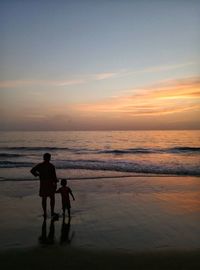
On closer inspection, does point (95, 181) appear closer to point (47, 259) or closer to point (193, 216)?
point (193, 216)

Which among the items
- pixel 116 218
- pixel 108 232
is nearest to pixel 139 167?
pixel 116 218

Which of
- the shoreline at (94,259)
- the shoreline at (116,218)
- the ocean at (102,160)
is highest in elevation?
the shoreline at (94,259)

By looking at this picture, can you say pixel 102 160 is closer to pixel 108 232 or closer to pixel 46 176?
pixel 46 176

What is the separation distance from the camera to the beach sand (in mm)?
5207

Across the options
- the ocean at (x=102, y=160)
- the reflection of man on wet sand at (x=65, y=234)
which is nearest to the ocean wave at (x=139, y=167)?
the ocean at (x=102, y=160)

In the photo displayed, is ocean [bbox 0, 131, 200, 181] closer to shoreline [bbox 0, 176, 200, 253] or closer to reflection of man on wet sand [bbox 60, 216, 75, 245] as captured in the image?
shoreline [bbox 0, 176, 200, 253]

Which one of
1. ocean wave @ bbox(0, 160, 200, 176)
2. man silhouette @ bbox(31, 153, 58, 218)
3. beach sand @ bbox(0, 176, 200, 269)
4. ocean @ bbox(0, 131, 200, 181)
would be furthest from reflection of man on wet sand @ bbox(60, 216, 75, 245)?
ocean wave @ bbox(0, 160, 200, 176)

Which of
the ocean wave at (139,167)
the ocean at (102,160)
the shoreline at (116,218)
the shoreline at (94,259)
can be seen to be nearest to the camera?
the shoreline at (94,259)

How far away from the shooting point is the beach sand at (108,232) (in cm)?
521

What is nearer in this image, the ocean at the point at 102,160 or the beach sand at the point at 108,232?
the beach sand at the point at 108,232

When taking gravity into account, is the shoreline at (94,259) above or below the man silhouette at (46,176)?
below

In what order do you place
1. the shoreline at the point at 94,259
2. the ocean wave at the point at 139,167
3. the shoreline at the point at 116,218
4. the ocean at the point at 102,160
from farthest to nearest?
1. the ocean wave at the point at 139,167
2. the ocean at the point at 102,160
3. the shoreline at the point at 116,218
4. the shoreline at the point at 94,259

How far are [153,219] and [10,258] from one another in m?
3.78

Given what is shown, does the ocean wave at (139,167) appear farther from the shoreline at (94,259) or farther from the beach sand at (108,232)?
the shoreline at (94,259)
